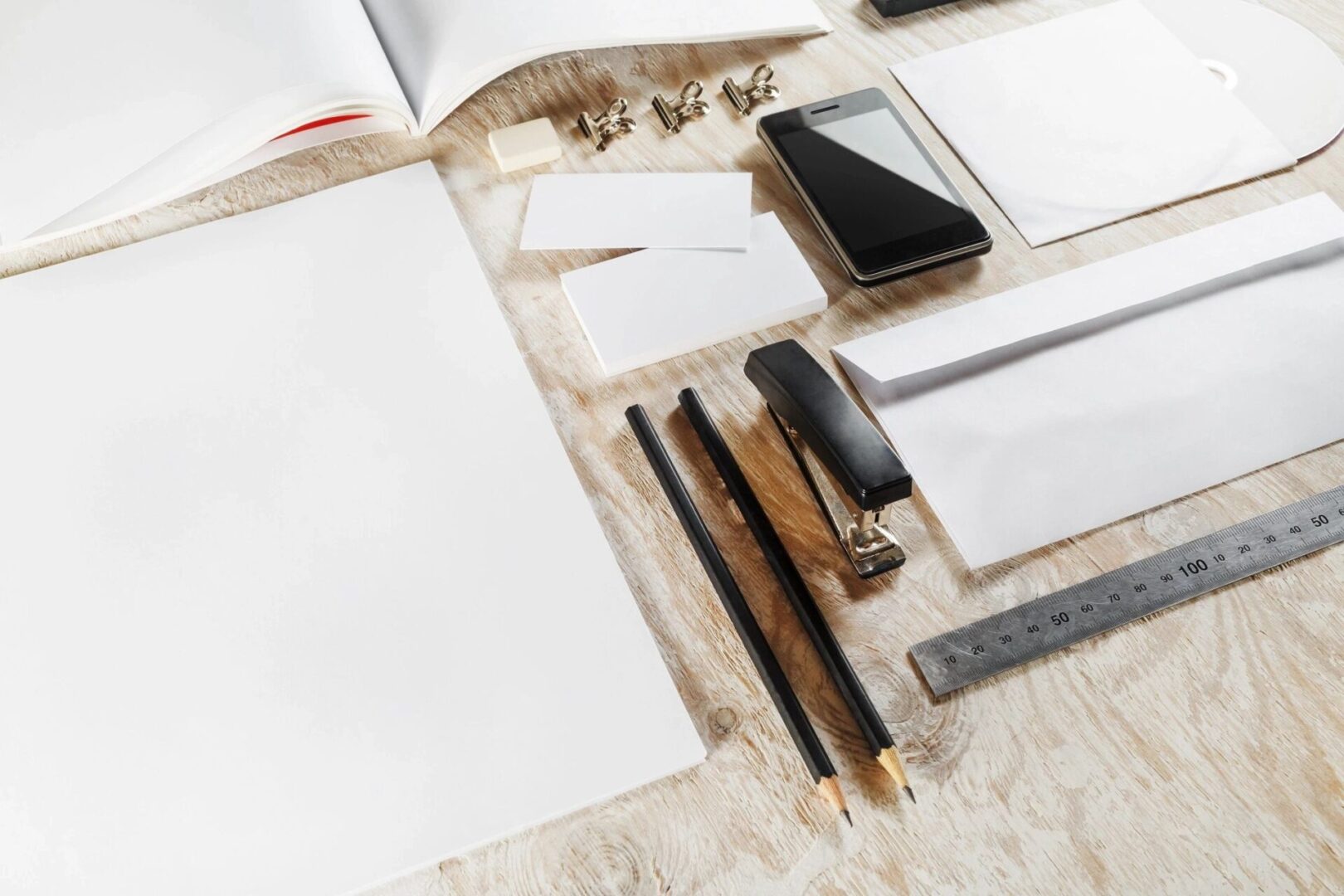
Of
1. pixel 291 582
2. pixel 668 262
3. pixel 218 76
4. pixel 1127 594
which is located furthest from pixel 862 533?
pixel 218 76

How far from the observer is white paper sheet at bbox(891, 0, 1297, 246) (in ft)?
2.81

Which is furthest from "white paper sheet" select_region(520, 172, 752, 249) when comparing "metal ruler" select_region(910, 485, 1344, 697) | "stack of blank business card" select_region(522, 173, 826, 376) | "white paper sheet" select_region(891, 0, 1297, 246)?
"metal ruler" select_region(910, 485, 1344, 697)

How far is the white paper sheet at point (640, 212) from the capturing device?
825mm

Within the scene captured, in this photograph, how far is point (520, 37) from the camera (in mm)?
882

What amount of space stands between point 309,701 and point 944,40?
0.82 meters

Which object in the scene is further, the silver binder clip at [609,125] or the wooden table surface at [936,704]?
the silver binder clip at [609,125]

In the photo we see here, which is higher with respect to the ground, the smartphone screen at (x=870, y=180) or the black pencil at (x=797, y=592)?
the smartphone screen at (x=870, y=180)

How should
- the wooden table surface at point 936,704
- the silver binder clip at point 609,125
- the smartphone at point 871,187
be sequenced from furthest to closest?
1. the silver binder clip at point 609,125
2. the smartphone at point 871,187
3. the wooden table surface at point 936,704

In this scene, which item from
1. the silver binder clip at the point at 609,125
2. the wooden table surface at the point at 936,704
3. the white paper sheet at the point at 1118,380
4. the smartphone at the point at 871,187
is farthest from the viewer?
the silver binder clip at the point at 609,125

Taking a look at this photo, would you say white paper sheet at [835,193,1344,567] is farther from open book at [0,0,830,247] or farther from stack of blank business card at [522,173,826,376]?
open book at [0,0,830,247]

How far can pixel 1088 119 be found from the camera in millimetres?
898

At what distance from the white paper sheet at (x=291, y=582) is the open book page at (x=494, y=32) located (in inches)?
5.3

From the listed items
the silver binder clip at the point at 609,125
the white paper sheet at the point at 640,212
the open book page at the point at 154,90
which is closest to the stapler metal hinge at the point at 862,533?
the white paper sheet at the point at 640,212

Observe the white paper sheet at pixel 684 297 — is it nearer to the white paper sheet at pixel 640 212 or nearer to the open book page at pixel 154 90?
the white paper sheet at pixel 640 212
